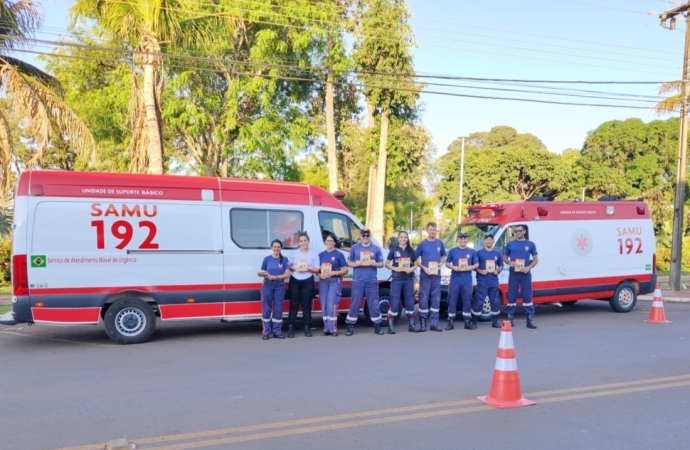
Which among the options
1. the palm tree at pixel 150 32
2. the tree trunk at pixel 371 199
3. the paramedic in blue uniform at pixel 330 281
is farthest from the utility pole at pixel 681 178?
the palm tree at pixel 150 32

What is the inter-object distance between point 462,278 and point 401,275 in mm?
1212

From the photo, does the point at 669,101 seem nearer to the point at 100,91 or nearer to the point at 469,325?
the point at 469,325

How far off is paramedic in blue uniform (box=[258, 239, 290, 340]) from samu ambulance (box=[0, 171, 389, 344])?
36 cm

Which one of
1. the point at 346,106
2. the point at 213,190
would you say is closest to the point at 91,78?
the point at 346,106

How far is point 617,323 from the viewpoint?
12195 millimetres

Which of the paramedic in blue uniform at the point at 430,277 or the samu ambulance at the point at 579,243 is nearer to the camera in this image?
the paramedic in blue uniform at the point at 430,277

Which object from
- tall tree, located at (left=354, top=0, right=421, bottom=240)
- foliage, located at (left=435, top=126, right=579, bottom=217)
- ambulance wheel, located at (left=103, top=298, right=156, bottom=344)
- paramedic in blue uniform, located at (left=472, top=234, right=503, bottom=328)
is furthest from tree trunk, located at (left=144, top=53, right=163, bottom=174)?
foliage, located at (left=435, top=126, right=579, bottom=217)

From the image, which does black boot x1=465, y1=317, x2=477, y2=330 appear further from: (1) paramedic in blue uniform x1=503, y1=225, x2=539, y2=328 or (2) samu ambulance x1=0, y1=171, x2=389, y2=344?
(2) samu ambulance x1=0, y1=171, x2=389, y2=344

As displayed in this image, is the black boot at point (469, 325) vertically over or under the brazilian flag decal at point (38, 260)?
under

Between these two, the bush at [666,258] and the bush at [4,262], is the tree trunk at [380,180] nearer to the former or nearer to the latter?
the bush at [4,262]

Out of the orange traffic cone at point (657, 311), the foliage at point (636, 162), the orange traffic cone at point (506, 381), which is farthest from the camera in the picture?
the foliage at point (636, 162)

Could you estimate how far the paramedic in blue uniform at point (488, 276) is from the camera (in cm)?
1144

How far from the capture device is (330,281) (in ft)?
34.3

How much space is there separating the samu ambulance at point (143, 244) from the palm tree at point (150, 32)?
583 cm
